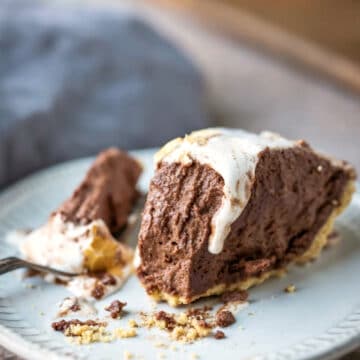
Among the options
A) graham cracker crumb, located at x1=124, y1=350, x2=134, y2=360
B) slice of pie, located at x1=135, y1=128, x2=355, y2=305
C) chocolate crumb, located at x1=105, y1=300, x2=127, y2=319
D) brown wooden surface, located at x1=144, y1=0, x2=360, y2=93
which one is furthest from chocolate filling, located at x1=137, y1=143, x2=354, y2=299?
brown wooden surface, located at x1=144, y1=0, x2=360, y2=93

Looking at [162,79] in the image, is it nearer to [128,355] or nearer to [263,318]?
[263,318]

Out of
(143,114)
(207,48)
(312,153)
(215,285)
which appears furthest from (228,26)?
(215,285)

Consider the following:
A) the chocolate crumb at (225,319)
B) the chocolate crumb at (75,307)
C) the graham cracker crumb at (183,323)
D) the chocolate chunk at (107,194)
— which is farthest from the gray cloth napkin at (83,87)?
the chocolate crumb at (225,319)

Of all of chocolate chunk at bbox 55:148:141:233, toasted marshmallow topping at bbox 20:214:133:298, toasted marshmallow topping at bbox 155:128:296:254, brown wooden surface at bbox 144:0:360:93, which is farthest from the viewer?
brown wooden surface at bbox 144:0:360:93

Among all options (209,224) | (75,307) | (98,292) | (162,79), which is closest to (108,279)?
(98,292)

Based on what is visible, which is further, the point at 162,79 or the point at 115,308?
the point at 162,79

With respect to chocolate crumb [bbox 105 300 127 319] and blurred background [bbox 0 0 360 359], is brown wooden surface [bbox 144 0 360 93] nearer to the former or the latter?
blurred background [bbox 0 0 360 359]

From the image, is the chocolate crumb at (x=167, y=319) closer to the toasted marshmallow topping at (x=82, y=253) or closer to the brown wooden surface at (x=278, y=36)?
the toasted marshmallow topping at (x=82, y=253)
